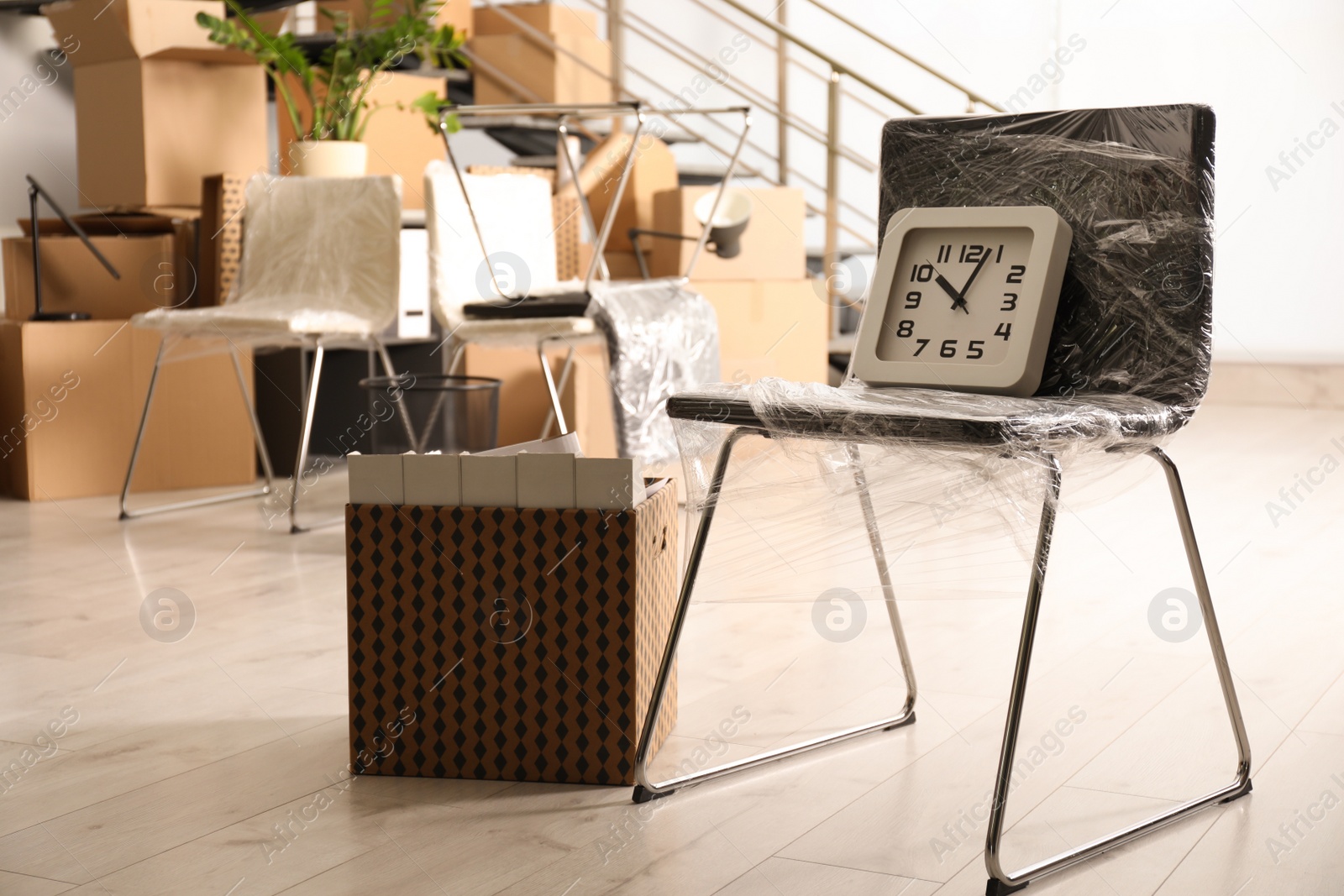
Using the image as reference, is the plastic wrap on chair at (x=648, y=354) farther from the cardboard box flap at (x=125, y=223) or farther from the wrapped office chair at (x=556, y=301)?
the cardboard box flap at (x=125, y=223)

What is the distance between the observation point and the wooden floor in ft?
3.69

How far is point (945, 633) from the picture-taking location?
1.91m

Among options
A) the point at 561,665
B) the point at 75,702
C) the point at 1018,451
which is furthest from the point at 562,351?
the point at 1018,451

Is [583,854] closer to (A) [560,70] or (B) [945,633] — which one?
(B) [945,633]

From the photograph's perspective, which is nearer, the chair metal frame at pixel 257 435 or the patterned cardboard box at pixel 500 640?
the patterned cardboard box at pixel 500 640

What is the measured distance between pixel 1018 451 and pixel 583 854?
50cm

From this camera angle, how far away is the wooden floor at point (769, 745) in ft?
3.69

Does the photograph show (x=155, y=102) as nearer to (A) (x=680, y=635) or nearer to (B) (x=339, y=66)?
(B) (x=339, y=66)

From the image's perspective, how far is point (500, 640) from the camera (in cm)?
131

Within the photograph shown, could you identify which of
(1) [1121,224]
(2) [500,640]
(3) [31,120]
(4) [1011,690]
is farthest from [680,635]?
(3) [31,120]

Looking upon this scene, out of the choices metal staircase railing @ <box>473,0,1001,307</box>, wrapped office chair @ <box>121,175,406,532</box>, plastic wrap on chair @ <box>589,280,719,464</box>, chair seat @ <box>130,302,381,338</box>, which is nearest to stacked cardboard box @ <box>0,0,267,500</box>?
wrapped office chair @ <box>121,175,406,532</box>

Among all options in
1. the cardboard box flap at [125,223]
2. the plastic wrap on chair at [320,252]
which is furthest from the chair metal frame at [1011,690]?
the cardboard box flap at [125,223]

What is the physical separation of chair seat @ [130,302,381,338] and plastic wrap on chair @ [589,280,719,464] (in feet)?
1.65

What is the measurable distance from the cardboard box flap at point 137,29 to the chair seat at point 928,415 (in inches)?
96.4
